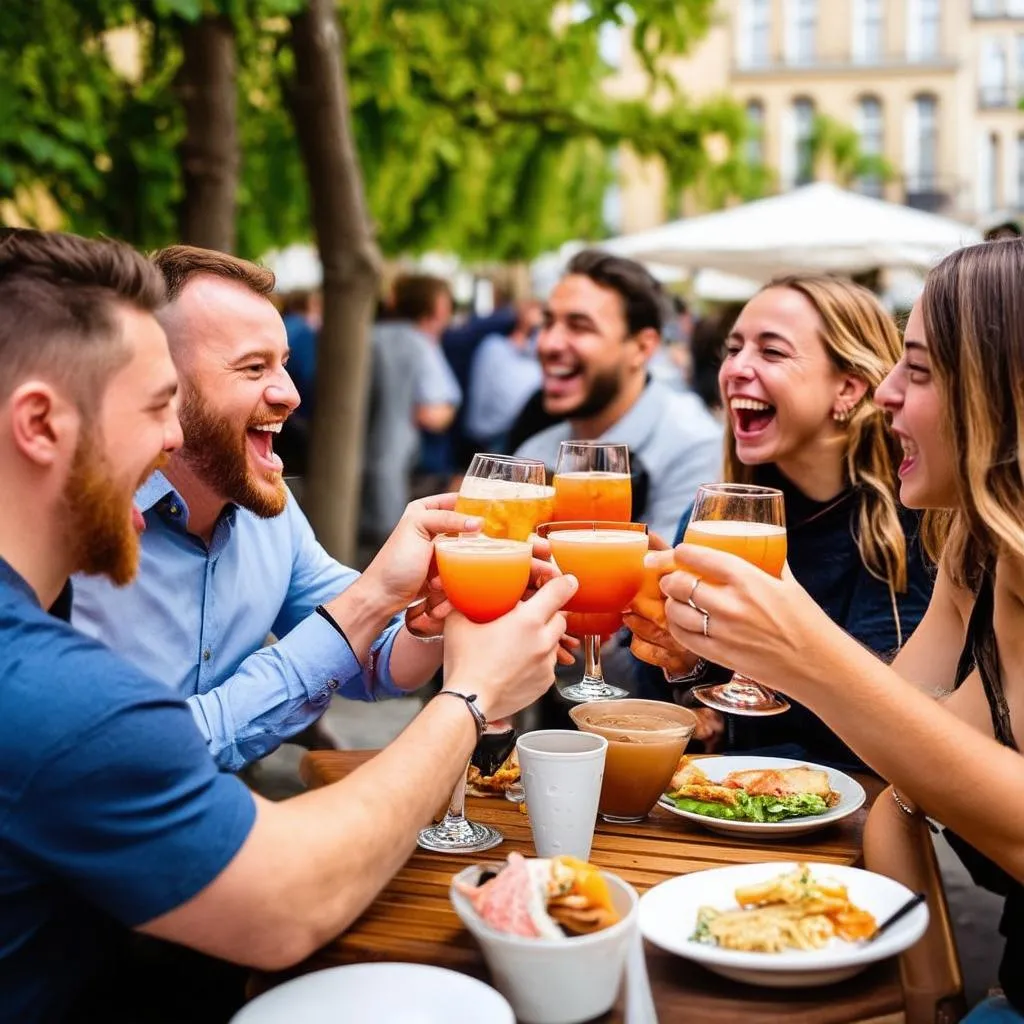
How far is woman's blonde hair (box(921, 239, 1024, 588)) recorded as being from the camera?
185 centimetres

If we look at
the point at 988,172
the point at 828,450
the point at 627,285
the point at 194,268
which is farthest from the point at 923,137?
the point at 194,268

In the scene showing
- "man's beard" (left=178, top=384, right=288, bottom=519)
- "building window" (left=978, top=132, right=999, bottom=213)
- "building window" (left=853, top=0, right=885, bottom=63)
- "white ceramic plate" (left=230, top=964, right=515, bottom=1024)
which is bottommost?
"white ceramic plate" (left=230, top=964, right=515, bottom=1024)

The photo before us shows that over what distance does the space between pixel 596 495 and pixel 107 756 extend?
1450 millimetres

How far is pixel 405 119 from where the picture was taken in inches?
254

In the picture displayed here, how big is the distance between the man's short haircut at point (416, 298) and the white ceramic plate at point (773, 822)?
6682 millimetres

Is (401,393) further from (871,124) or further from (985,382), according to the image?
(871,124)

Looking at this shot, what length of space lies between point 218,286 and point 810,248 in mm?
6251

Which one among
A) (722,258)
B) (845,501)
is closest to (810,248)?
(722,258)

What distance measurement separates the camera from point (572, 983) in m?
1.40

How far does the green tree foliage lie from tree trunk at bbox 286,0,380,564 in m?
0.30

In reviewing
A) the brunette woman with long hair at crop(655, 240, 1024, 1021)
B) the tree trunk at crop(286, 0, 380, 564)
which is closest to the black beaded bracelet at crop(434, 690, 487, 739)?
the brunette woman with long hair at crop(655, 240, 1024, 1021)

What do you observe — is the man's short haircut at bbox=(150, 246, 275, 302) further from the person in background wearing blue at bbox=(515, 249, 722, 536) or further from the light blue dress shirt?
the person in background wearing blue at bbox=(515, 249, 722, 536)

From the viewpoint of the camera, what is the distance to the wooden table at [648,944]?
146 centimetres

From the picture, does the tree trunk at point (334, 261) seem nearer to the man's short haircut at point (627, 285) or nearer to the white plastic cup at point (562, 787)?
the man's short haircut at point (627, 285)
